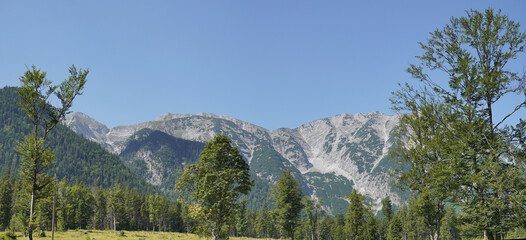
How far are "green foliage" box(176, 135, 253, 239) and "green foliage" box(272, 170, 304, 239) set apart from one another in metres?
19.1

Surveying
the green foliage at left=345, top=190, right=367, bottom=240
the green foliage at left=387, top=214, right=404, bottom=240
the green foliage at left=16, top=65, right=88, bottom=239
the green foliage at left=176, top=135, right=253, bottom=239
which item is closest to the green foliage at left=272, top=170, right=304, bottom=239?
the green foliage at left=345, top=190, right=367, bottom=240

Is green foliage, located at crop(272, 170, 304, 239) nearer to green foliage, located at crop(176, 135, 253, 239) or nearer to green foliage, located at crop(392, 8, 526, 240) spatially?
green foliage, located at crop(176, 135, 253, 239)

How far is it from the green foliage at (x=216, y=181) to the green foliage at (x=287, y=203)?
62.6 ft

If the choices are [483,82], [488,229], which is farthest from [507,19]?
[488,229]

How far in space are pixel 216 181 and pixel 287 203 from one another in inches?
938

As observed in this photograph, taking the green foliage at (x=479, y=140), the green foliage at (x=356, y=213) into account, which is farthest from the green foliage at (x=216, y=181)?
the green foliage at (x=356, y=213)

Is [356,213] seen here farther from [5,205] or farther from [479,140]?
[5,205]

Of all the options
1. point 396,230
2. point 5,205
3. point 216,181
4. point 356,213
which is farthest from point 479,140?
point 5,205

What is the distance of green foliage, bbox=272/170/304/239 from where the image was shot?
5495 cm

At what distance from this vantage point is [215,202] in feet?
115

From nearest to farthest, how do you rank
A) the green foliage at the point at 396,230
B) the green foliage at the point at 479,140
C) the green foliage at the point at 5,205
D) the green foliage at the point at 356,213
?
the green foliage at the point at 479,140 < the green foliage at the point at 356,213 < the green foliage at the point at 396,230 < the green foliage at the point at 5,205

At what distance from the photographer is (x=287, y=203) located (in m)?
55.2

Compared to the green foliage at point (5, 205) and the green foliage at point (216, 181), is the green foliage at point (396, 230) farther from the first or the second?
the green foliage at point (5, 205)

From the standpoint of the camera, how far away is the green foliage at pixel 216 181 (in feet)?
114
